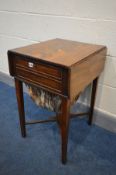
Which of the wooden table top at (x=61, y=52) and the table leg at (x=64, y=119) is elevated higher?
the wooden table top at (x=61, y=52)

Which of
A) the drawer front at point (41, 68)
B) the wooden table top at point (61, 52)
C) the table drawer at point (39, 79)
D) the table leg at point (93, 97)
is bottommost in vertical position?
the table leg at point (93, 97)

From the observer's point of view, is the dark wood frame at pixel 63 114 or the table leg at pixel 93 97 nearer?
the dark wood frame at pixel 63 114

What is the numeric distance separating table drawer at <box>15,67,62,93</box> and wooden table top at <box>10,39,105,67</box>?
106 mm

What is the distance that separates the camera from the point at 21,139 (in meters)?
1.49

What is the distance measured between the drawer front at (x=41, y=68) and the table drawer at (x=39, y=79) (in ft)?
0.08

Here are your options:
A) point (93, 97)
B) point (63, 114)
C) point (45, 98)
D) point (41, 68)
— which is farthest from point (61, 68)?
point (93, 97)

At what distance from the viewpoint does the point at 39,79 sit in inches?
42.1

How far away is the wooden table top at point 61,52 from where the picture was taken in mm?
976

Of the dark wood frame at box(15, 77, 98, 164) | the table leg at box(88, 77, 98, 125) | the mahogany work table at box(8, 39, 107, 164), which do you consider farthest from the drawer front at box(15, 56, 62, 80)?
the table leg at box(88, 77, 98, 125)

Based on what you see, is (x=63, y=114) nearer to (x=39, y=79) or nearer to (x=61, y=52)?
(x=39, y=79)

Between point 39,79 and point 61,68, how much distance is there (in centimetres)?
19

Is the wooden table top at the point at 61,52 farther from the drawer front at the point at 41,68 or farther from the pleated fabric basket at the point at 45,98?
the pleated fabric basket at the point at 45,98

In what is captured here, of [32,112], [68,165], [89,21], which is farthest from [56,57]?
[32,112]

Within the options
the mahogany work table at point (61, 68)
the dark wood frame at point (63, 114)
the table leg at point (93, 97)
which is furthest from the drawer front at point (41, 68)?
the table leg at point (93, 97)
